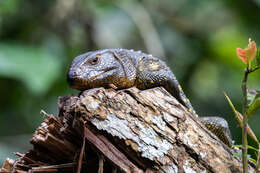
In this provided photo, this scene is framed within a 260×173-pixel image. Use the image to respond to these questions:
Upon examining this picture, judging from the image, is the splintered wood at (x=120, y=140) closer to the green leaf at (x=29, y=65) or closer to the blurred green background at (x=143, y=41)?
the green leaf at (x=29, y=65)

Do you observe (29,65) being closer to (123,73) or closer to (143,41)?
(143,41)

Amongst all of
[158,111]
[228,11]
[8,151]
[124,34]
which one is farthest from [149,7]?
[158,111]

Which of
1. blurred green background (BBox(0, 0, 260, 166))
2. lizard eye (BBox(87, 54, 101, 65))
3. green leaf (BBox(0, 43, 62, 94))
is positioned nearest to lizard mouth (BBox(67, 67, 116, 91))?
lizard eye (BBox(87, 54, 101, 65))

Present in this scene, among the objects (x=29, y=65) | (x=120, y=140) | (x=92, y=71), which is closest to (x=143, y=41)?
(x=29, y=65)

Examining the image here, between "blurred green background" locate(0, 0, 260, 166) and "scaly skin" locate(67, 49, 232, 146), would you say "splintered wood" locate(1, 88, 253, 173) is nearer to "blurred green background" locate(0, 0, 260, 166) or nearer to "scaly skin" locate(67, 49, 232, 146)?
"scaly skin" locate(67, 49, 232, 146)

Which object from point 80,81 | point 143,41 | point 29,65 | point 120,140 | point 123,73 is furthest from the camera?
point 143,41

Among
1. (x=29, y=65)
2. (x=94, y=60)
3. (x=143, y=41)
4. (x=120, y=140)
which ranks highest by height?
(x=143, y=41)
